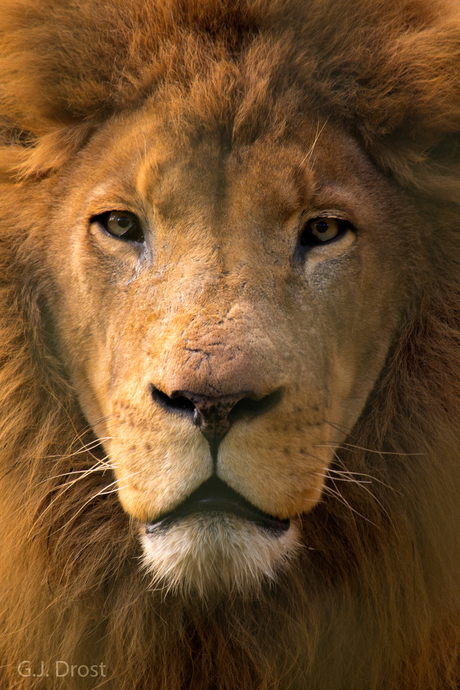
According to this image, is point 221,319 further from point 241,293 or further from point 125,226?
point 125,226

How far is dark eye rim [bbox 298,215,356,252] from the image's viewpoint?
197 centimetres

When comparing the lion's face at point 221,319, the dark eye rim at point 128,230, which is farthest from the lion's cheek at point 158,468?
the dark eye rim at point 128,230

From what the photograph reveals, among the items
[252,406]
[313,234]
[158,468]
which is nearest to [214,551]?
[158,468]

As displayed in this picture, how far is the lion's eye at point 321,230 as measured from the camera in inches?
78.0

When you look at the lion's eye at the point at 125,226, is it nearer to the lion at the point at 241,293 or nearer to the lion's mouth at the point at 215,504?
the lion at the point at 241,293

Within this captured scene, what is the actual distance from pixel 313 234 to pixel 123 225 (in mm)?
559

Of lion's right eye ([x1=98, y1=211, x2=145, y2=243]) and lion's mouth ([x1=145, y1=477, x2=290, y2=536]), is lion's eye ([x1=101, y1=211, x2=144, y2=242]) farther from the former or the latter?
lion's mouth ([x1=145, y1=477, x2=290, y2=536])

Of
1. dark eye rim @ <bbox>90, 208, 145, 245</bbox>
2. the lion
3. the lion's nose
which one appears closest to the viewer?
the lion's nose

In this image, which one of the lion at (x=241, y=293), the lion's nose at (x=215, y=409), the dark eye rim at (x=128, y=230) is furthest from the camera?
the dark eye rim at (x=128, y=230)

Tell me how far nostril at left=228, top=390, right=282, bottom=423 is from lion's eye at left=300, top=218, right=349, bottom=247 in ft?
1.70

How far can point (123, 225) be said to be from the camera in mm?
2031

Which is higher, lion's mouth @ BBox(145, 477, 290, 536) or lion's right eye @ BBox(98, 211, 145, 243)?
lion's right eye @ BBox(98, 211, 145, 243)

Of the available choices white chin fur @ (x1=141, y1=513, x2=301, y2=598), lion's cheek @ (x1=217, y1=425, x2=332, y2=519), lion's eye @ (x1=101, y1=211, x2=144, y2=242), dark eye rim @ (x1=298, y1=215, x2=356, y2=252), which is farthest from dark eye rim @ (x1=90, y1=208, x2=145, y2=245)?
white chin fur @ (x1=141, y1=513, x2=301, y2=598)

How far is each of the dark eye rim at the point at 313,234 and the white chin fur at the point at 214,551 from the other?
80cm
